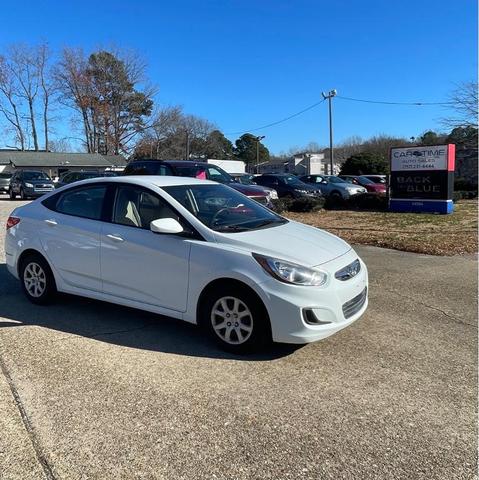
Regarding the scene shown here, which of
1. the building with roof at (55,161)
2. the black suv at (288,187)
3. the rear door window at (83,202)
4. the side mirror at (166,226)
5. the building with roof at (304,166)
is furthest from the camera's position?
the building with roof at (304,166)

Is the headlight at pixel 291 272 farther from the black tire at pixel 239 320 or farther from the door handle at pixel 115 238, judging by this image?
the door handle at pixel 115 238

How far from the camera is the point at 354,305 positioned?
446cm

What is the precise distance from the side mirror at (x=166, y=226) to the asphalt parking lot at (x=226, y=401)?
1.07m

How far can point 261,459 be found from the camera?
2867 mm

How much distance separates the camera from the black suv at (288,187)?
20.6 m

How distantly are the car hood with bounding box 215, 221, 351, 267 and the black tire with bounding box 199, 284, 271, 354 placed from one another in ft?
1.28

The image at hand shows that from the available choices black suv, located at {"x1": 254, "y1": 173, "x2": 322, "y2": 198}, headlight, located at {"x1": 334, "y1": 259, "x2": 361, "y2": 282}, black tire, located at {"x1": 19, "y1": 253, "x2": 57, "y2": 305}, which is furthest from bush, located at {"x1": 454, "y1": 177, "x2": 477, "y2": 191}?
black tire, located at {"x1": 19, "y1": 253, "x2": 57, "y2": 305}

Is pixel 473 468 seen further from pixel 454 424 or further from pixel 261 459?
pixel 261 459

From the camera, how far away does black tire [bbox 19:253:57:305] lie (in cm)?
561

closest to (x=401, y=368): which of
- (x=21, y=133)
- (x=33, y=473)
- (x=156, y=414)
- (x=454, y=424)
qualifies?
(x=454, y=424)

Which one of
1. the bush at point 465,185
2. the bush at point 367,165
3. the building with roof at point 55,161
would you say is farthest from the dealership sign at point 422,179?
the building with roof at point 55,161

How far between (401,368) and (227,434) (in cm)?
180

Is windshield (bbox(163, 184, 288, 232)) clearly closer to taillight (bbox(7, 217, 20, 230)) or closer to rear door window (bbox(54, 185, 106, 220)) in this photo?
rear door window (bbox(54, 185, 106, 220))

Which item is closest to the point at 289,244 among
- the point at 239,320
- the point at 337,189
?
the point at 239,320
